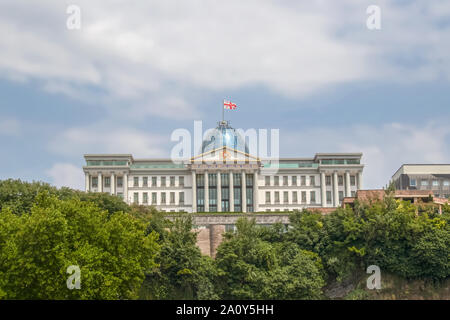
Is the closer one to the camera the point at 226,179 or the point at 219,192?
the point at 219,192

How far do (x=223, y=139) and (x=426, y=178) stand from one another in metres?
38.2

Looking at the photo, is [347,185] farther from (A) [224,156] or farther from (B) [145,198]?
(B) [145,198]

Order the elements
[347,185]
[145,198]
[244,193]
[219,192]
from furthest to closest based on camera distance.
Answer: [347,185]
[145,198]
[244,193]
[219,192]

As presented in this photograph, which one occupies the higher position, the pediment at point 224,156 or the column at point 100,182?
the pediment at point 224,156

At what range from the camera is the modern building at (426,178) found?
4341 inches

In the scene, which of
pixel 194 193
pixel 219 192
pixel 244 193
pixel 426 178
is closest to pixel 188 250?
pixel 219 192

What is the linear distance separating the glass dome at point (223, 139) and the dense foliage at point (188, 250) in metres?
38.1

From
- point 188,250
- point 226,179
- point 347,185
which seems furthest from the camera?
point 347,185

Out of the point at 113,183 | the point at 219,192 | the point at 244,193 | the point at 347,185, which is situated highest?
the point at 113,183

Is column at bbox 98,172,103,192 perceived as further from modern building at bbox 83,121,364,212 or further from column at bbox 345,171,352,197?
column at bbox 345,171,352,197

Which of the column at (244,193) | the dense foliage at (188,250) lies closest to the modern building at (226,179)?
the column at (244,193)

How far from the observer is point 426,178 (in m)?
111

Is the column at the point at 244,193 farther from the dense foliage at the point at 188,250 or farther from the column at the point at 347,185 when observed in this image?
the dense foliage at the point at 188,250
